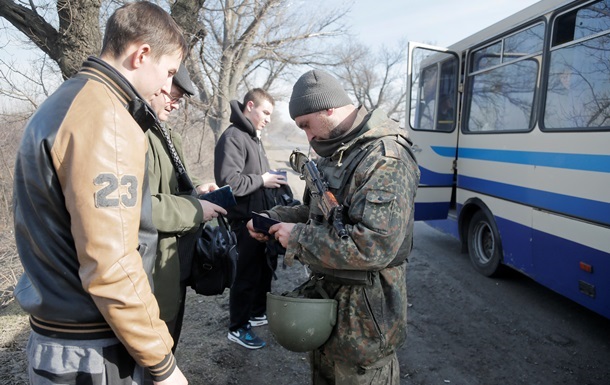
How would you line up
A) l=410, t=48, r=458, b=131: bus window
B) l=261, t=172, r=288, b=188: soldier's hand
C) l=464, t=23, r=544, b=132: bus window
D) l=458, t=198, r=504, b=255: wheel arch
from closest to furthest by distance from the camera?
l=261, t=172, r=288, b=188: soldier's hand, l=464, t=23, r=544, b=132: bus window, l=458, t=198, r=504, b=255: wheel arch, l=410, t=48, r=458, b=131: bus window

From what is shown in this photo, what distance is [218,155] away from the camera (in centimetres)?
307

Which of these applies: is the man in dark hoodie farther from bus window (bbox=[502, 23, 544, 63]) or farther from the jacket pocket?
bus window (bbox=[502, 23, 544, 63])

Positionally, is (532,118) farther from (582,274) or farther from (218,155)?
(218,155)

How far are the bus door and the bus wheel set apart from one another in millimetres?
582

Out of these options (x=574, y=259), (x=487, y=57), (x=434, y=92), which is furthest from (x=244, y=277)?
(x=434, y=92)

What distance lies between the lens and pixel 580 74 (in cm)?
349

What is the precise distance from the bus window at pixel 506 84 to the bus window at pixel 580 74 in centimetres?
26

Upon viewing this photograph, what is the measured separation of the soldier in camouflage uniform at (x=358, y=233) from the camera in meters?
1.55

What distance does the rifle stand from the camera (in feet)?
5.28

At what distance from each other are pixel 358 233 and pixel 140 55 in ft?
3.24

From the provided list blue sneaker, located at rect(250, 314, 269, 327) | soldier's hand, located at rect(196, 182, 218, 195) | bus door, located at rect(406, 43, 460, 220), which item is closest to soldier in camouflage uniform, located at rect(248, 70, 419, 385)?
soldier's hand, located at rect(196, 182, 218, 195)

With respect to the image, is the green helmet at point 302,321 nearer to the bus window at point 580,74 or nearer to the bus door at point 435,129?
the bus window at point 580,74

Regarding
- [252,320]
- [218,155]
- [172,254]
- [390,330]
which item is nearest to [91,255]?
[172,254]

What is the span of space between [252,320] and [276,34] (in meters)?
13.9
